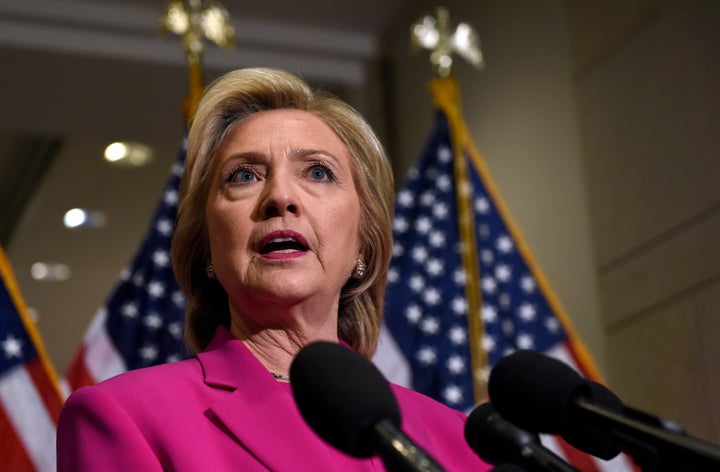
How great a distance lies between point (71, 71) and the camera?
6.60 m

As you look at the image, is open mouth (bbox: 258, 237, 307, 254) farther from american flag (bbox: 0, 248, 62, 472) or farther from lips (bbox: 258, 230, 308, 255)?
american flag (bbox: 0, 248, 62, 472)

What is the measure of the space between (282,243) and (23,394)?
2186 mm

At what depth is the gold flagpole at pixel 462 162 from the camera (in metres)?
4.65

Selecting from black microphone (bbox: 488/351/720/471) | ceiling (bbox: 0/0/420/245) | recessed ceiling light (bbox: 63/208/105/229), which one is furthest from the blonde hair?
recessed ceiling light (bbox: 63/208/105/229)

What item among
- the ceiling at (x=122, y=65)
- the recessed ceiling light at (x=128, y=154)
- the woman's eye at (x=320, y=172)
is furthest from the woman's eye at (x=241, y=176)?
the recessed ceiling light at (x=128, y=154)

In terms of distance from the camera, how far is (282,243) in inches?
85.1

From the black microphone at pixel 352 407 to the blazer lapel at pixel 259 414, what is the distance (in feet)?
2.12

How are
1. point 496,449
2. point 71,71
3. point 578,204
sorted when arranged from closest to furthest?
point 496,449 → point 578,204 → point 71,71

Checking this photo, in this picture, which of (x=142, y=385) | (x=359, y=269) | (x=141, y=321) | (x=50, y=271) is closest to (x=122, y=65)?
(x=141, y=321)

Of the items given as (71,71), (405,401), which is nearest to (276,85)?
(405,401)

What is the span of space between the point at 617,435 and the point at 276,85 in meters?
1.47

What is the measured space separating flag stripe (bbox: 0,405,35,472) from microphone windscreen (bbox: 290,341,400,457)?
270 cm

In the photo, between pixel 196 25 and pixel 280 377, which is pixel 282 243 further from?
pixel 196 25

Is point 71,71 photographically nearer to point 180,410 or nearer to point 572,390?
point 180,410
